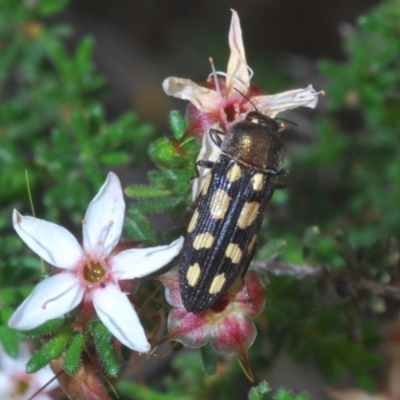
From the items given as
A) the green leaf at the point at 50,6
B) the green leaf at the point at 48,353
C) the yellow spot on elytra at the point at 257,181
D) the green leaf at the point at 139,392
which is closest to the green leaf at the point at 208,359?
the green leaf at the point at 48,353

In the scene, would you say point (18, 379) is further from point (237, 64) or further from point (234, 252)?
point (237, 64)

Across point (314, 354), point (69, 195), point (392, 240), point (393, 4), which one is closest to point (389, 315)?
point (314, 354)

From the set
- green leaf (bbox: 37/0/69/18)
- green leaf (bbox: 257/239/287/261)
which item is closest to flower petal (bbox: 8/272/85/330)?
green leaf (bbox: 257/239/287/261)

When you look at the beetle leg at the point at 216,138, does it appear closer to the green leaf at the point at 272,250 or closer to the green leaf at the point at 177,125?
the green leaf at the point at 177,125

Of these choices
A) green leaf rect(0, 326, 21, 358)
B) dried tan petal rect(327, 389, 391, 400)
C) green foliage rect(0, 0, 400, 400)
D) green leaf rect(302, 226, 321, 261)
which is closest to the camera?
green foliage rect(0, 0, 400, 400)

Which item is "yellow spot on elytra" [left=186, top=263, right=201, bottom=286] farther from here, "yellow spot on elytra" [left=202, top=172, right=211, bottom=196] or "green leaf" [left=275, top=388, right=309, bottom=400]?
"green leaf" [left=275, top=388, right=309, bottom=400]

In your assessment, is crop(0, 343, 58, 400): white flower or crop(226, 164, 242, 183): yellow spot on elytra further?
crop(0, 343, 58, 400): white flower
